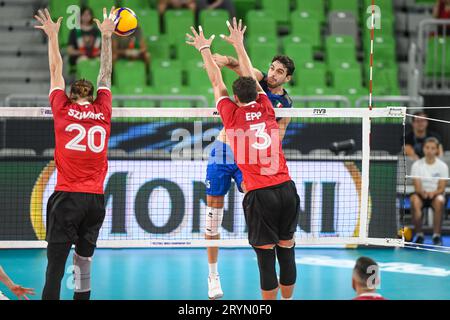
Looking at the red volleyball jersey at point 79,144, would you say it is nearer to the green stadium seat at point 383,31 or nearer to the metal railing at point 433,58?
the metal railing at point 433,58

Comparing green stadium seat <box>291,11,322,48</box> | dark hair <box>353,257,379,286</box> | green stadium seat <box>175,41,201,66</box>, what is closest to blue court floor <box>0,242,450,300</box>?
dark hair <box>353,257,379,286</box>

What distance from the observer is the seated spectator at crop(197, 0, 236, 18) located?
58.7 ft

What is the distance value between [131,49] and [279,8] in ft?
11.2

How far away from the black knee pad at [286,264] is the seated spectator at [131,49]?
8.74 meters

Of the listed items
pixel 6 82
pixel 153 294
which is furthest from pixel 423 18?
pixel 153 294

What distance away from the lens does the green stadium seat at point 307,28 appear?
1800cm

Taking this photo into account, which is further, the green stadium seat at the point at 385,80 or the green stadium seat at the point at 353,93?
the green stadium seat at the point at 385,80

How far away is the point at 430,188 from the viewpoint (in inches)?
583

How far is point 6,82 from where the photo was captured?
17344 millimetres

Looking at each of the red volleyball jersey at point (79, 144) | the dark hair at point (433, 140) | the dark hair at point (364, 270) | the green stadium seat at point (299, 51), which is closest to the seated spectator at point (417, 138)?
the dark hair at point (433, 140)

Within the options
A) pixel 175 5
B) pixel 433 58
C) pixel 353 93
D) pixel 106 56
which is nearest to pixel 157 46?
pixel 175 5

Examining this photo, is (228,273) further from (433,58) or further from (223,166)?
(433,58)

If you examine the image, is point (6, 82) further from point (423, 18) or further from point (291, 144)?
point (423, 18)

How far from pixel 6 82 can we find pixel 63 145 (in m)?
9.29
